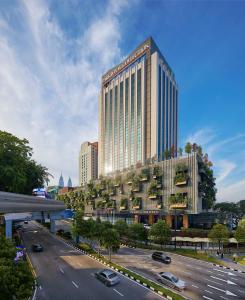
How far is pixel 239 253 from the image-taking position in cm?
5244

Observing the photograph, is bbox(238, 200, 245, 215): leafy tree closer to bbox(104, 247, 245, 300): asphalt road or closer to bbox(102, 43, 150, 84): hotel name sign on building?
bbox(104, 247, 245, 300): asphalt road

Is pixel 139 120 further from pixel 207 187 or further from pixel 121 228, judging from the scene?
pixel 121 228

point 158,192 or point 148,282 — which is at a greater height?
point 158,192

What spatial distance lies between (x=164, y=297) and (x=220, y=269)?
17123 millimetres

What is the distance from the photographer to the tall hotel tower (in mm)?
126812

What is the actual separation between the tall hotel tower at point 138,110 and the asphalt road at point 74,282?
273 feet

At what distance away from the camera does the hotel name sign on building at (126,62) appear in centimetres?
13445

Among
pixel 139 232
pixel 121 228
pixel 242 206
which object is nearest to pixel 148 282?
pixel 139 232

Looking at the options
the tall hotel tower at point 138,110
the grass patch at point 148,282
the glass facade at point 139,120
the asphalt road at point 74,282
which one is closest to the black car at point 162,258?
the grass patch at point 148,282

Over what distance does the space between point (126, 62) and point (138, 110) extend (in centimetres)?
3215

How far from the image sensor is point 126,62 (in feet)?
472

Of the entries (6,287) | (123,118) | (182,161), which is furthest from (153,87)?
(6,287)

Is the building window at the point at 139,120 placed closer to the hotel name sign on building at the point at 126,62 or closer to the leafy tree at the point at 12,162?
the hotel name sign on building at the point at 126,62

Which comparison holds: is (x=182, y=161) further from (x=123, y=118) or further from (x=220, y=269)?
(x=123, y=118)
